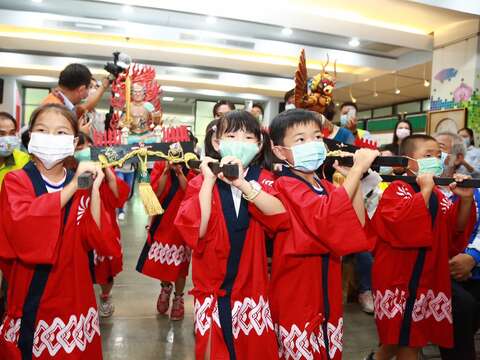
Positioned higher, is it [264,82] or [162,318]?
[264,82]

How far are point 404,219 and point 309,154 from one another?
64cm

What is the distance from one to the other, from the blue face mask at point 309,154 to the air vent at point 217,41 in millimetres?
6488

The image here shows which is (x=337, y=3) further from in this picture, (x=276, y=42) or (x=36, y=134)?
(x=36, y=134)

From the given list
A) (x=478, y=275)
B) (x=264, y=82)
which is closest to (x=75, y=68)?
(x=478, y=275)

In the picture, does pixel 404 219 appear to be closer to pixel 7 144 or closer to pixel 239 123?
pixel 239 123

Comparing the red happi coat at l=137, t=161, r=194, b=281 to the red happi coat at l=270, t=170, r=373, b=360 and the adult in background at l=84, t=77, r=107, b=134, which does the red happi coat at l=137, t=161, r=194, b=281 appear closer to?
the adult in background at l=84, t=77, r=107, b=134

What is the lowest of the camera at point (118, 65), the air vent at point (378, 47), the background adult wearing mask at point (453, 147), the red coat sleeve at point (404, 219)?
the red coat sleeve at point (404, 219)

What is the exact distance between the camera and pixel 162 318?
2.97 meters

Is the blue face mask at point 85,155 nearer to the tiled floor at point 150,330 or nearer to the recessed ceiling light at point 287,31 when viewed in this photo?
the tiled floor at point 150,330

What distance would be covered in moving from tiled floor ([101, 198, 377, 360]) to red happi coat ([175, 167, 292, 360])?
1010mm

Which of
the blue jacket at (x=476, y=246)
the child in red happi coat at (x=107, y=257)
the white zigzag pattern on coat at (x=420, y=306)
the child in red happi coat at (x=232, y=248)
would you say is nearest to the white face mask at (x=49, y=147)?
the child in red happi coat at (x=107, y=257)

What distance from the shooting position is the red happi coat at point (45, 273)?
1495 mm

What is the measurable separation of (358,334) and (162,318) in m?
1.37

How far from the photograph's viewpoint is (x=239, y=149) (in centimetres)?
158
